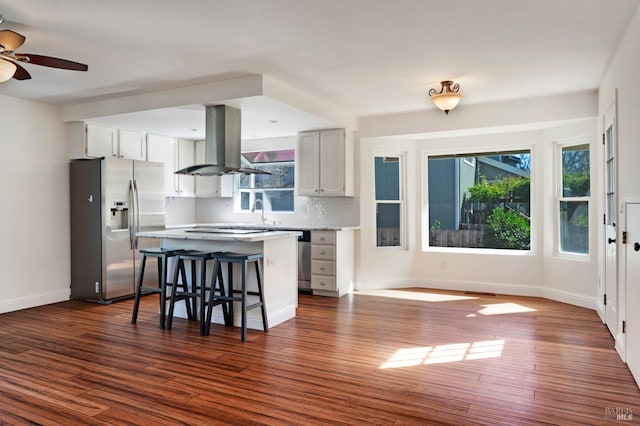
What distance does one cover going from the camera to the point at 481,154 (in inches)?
242

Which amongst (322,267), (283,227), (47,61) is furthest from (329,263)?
(47,61)

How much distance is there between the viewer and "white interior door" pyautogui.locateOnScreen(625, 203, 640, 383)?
2795 mm

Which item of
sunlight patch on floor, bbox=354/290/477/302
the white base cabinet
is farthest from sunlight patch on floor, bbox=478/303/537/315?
the white base cabinet

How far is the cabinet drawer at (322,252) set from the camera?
18.7 ft

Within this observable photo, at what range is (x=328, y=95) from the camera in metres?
5.03

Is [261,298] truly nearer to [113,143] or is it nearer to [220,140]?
[220,140]

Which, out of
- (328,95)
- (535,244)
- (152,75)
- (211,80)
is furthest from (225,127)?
(535,244)

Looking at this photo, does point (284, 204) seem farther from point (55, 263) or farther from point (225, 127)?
point (55, 263)

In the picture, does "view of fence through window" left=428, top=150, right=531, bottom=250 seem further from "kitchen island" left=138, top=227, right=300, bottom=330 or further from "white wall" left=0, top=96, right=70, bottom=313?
"white wall" left=0, top=96, right=70, bottom=313

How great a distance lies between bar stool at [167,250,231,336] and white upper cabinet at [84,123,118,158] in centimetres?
220

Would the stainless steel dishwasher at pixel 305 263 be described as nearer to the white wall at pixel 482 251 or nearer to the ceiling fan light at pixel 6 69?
the white wall at pixel 482 251

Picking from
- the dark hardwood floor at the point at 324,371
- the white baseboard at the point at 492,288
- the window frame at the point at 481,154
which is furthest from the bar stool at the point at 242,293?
the window frame at the point at 481,154

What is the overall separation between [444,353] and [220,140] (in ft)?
10.1

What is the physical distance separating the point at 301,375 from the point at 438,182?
13.8 ft
